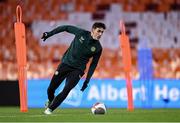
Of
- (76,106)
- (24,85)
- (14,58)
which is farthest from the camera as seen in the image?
(14,58)

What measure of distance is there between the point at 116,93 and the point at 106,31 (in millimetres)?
3877

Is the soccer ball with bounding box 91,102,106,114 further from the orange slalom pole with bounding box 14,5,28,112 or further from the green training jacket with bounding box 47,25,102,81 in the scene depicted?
the orange slalom pole with bounding box 14,5,28,112

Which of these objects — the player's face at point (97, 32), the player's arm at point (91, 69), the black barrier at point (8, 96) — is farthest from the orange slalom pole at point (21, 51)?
the black barrier at point (8, 96)

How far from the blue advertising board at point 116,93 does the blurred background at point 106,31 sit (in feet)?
8.09

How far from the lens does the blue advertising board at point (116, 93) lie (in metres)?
17.7

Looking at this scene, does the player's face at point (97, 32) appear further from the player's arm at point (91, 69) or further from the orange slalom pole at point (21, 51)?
the orange slalom pole at point (21, 51)

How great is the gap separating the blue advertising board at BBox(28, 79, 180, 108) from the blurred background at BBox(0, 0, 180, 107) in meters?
2.46

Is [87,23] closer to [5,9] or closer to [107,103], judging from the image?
[5,9]

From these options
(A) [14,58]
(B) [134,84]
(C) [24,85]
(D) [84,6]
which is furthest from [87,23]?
(C) [24,85]

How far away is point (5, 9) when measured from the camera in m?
21.4

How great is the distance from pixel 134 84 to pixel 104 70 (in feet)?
9.83

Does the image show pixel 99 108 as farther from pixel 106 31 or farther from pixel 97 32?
pixel 106 31

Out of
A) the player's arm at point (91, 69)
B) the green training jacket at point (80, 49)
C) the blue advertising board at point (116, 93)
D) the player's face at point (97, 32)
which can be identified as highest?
the player's face at point (97, 32)

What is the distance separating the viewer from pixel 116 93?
Result: 1792 cm
